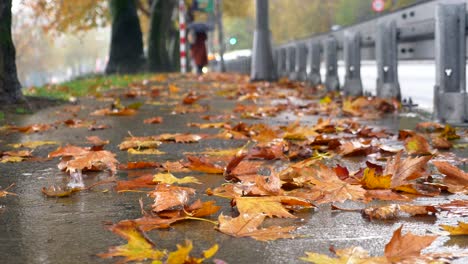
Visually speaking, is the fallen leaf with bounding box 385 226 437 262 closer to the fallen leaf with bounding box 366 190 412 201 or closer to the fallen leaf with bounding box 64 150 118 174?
the fallen leaf with bounding box 366 190 412 201

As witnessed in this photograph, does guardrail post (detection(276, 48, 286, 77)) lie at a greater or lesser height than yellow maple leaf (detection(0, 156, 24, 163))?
greater

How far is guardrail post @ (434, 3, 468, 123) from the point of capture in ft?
17.7

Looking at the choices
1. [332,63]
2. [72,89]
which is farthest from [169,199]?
[72,89]

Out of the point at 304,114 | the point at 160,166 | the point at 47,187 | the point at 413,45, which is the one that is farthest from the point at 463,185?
the point at 413,45

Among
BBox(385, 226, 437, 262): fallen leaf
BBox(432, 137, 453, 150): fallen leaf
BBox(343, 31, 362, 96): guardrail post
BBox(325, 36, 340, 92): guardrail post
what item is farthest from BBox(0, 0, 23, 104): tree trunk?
BBox(385, 226, 437, 262): fallen leaf

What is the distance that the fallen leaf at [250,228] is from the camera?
7.30 feet

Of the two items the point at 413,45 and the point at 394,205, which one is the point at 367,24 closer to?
the point at 413,45

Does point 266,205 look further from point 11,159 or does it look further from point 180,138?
point 180,138

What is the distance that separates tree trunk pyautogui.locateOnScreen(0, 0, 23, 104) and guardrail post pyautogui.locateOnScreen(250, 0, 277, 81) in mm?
7513

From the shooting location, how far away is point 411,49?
331 inches

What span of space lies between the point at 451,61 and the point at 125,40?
18357mm

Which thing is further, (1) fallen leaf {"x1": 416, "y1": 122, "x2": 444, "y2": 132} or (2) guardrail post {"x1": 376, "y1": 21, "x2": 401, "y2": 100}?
(2) guardrail post {"x1": 376, "y1": 21, "x2": 401, "y2": 100}

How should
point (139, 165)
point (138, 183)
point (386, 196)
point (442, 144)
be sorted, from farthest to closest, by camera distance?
point (442, 144), point (139, 165), point (138, 183), point (386, 196)

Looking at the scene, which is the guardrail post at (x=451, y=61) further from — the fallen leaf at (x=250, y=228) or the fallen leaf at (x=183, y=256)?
the fallen leaf at (x=183, y=256)
